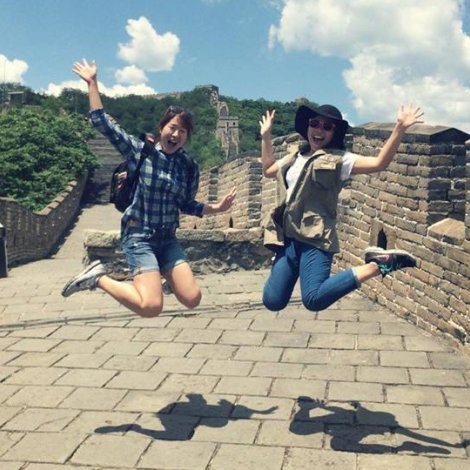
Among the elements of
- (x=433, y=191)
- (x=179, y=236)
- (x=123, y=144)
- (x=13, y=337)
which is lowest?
(x=13, y=337)

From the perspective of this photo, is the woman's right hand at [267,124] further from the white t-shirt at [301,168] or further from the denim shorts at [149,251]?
the denim shorts at [149,251]

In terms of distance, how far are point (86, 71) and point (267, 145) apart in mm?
1193

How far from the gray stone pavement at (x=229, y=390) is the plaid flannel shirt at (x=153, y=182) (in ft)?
4.35

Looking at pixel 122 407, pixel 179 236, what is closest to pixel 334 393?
pixel 122 407

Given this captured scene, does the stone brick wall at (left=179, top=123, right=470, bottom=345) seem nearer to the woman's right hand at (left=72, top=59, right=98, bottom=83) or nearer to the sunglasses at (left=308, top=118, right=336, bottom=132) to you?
the sunglasses at (left=308, top=118, right=336, bottom=132)

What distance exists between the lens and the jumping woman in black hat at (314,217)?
375cm

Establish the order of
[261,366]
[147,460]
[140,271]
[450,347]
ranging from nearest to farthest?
[147,460], [140,271], [261,366], [450,347]

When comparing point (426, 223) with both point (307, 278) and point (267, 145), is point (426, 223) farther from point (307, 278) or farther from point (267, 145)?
point (307, 278)

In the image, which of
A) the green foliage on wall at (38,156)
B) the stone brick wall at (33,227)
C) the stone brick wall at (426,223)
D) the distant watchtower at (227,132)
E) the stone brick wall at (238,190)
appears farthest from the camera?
the distant watchtower at (227,132)

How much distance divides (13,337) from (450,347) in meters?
4.13

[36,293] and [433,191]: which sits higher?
[433,191]

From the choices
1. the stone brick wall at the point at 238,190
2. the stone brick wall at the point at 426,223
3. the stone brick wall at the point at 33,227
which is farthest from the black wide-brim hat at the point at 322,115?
the stone brick wall at the point at 33,227

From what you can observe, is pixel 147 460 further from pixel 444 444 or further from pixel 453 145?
pixel 453 145

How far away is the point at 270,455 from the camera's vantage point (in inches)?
144
